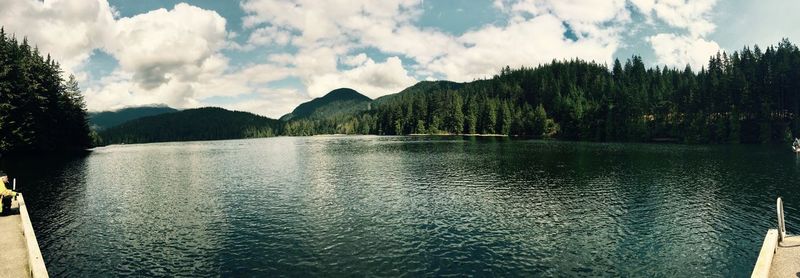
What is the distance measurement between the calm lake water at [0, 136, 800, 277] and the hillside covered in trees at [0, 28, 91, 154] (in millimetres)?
30786

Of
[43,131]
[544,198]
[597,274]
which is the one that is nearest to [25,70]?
[43,131]

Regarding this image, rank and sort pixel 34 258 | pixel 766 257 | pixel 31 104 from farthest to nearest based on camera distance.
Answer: pixel 31 104
pixel 34 258
pixel 766 257

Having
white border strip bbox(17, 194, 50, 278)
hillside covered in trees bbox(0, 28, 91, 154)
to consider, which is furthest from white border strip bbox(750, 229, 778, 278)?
hillside covered in trees bbox(0, 28, 91, 154)

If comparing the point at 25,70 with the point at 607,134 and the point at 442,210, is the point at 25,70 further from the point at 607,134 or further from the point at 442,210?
the point at 607,134

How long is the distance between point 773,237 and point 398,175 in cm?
5157

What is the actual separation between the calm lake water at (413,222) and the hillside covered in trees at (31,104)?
30.8 metres

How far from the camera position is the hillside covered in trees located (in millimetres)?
91125

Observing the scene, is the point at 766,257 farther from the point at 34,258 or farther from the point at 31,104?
the point at 31,104

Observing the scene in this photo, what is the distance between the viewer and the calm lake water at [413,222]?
89.3 ft

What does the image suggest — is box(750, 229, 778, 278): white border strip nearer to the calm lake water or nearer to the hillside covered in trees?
the calm lake water

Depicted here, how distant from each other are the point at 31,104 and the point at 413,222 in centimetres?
11378

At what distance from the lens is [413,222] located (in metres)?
37.9

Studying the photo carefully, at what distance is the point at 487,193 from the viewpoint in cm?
5197

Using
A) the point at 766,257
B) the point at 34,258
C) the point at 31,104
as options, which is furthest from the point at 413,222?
the point at 31,104
